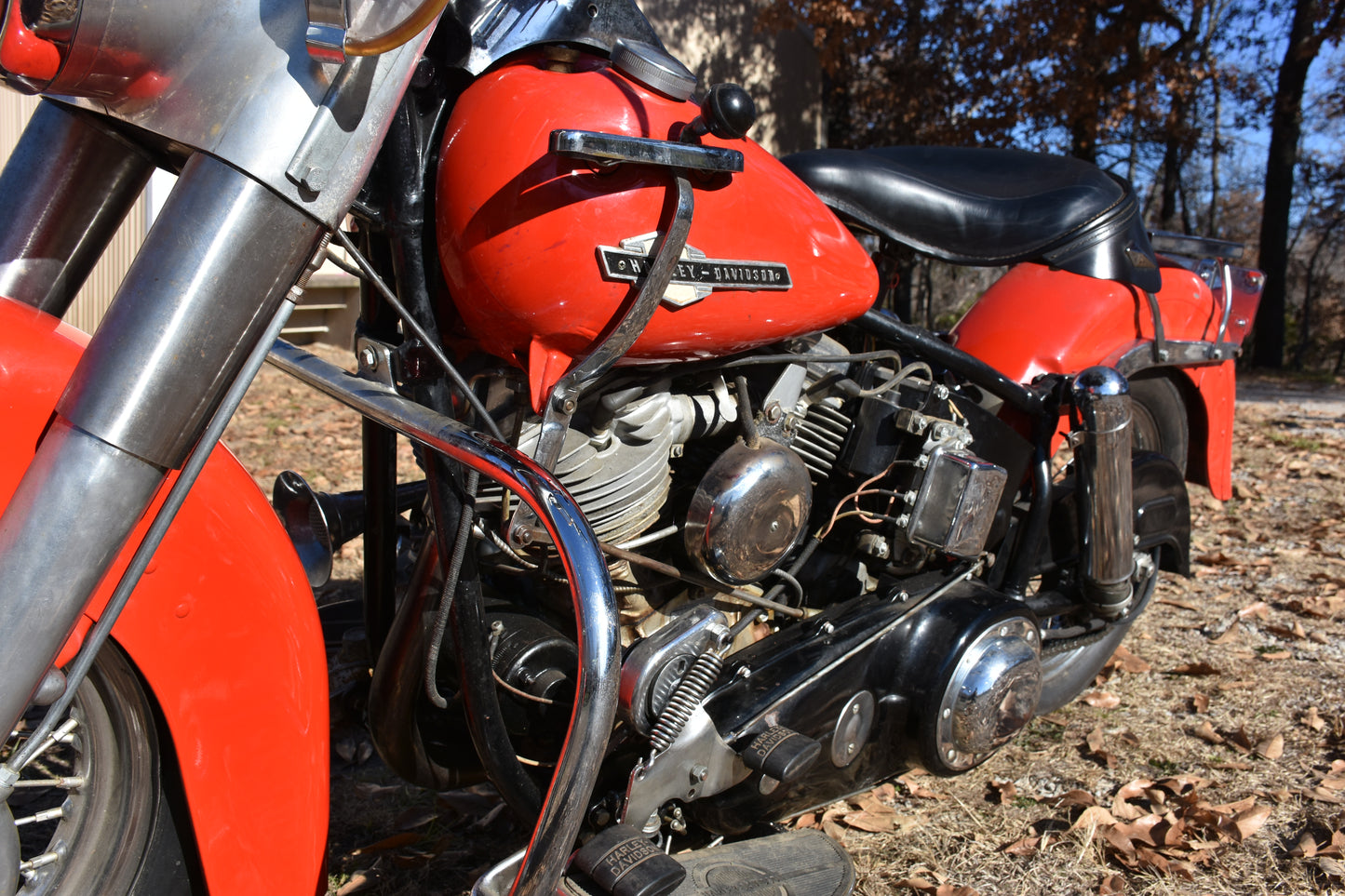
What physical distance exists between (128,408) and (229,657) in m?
0.38

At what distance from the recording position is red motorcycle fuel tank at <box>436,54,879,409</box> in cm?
133

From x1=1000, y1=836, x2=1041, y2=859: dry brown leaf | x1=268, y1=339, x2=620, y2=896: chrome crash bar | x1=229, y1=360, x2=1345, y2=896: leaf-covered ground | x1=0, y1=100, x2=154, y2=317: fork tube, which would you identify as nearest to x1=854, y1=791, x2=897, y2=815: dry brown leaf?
x1=229, y1=360, x2=1345, y2=896: leaf-covered ground

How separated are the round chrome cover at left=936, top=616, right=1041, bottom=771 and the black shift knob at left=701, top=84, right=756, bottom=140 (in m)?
1.04

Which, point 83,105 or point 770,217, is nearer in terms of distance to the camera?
point 83,105

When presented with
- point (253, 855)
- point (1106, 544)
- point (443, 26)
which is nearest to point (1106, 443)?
point (1106, 544)

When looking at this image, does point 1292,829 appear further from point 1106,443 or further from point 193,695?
point 193,695

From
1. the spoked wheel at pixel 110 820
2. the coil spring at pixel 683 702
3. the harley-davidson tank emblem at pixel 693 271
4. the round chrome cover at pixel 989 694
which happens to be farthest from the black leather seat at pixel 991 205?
the spoked wheel at pixel 110 820

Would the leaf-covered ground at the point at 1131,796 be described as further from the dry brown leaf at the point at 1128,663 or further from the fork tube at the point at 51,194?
the fork tube at the point at 51,194

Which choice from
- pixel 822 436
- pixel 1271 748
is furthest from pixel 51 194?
pixel 1271 748

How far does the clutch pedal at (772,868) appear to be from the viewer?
154 centimetres

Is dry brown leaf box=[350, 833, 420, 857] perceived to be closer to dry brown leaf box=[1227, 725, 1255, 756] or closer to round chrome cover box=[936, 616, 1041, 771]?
round chrome cover box=[936, 616, 1041, 771]

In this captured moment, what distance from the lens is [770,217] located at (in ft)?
5.15

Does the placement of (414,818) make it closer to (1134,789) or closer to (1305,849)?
(1134,789)

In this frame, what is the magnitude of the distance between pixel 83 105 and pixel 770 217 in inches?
36.4
